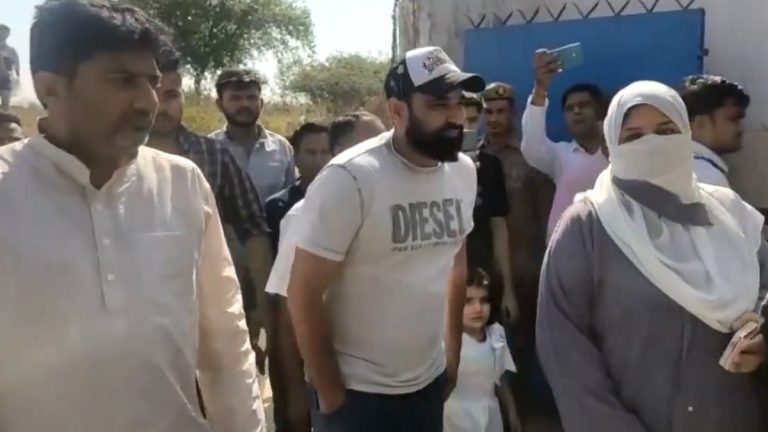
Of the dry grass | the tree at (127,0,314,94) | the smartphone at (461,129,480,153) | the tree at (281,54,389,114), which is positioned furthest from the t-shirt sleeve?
the tree at (281,54,389,114)

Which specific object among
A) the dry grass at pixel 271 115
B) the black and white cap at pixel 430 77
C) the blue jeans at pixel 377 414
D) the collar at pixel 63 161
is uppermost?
the black and white cap at pixel 430 77

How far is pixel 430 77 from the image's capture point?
2.96m

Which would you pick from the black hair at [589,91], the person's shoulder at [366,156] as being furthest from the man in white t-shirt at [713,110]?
the person's shoulder at [366,156]

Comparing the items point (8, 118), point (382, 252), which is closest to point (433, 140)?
point (382, 252)

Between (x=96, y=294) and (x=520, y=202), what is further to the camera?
(x=520, y=202)

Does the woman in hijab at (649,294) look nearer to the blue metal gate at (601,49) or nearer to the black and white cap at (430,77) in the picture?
the black and white cap at (430,77)

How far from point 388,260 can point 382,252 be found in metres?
0.04

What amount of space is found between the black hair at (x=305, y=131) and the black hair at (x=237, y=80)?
1.12 ft

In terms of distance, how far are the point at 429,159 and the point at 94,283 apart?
4.40 ft

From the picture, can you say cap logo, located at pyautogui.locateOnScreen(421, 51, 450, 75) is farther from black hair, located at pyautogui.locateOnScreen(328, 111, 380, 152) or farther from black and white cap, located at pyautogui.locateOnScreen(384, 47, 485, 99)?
black hair, located at pyautogui.locateOnScreen(328, 111, 380, 152)

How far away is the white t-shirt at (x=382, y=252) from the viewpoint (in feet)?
9.11

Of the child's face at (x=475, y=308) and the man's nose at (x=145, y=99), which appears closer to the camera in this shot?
the man's nose at (x=145, y=99)

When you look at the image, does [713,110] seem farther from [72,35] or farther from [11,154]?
[11,154]

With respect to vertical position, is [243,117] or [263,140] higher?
[243,117]
